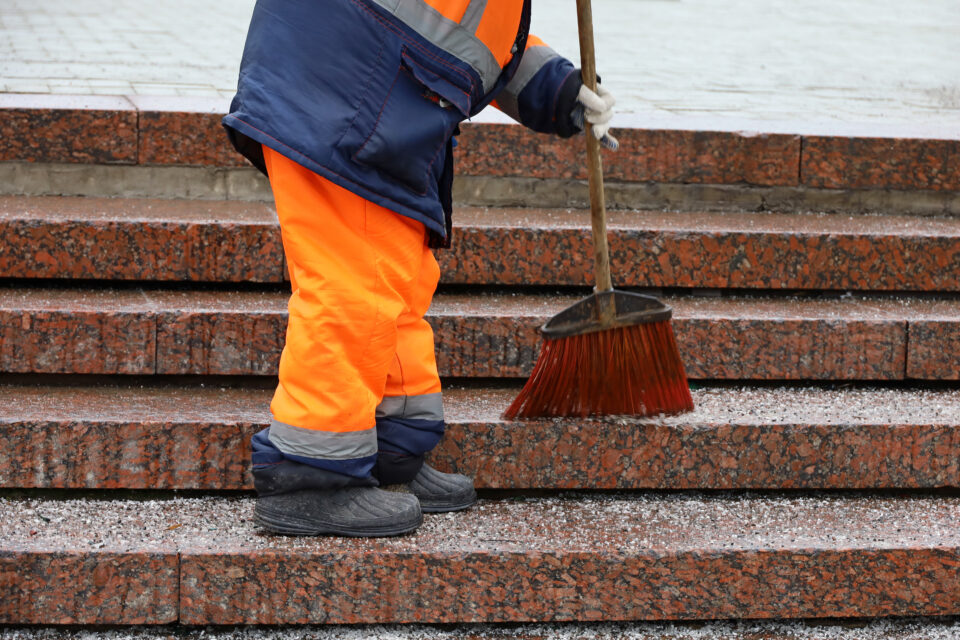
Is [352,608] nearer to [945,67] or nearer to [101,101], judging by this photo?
[101,101]

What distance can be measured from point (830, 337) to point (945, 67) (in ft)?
16.1

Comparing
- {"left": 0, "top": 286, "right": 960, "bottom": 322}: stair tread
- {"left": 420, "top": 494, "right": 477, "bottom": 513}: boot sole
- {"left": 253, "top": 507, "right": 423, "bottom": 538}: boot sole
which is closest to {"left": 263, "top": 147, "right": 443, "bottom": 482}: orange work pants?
{"left": 253, "top": 507, "right": 423, "bottom": 538}: boot sole

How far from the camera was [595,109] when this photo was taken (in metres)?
2.70

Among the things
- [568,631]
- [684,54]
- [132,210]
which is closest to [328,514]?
[568,631]

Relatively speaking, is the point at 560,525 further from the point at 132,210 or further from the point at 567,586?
the point at 132,210

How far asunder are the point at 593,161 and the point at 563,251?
0.81 metres

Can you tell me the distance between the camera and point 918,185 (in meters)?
4.07

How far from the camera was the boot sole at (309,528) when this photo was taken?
2621 mm

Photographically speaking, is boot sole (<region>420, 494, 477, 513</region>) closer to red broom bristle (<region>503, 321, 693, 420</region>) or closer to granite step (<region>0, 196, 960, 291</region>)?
red broom bristle (<region>503, 321, 693, 420</region>)

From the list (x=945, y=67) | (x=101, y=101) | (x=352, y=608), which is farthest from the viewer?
(x=945, y=67)

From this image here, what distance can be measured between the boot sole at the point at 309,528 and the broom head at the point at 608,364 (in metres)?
0.54

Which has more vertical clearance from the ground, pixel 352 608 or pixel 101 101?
pixel 101 101

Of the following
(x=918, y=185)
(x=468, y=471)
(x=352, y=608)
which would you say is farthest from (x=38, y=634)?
(x=918, y=185)

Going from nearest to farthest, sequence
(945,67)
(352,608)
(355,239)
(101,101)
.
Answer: (355,239)
(352,608)
(101,101)
(945,67)
